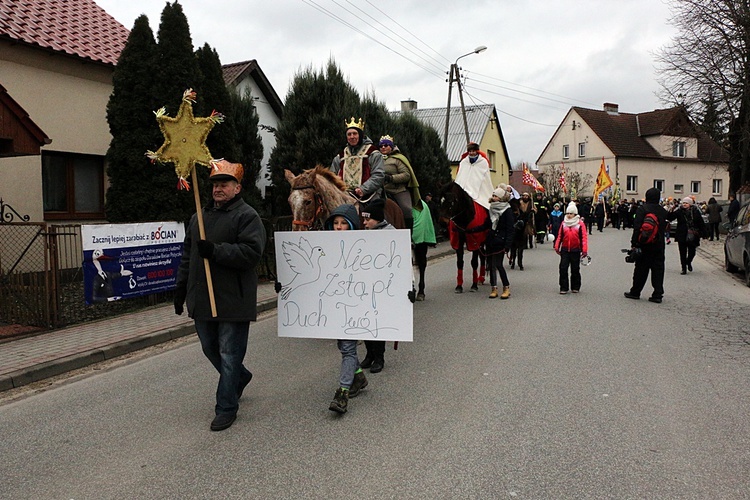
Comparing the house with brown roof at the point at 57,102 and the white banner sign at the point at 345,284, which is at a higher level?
the house with brown roof at the point at 57,102

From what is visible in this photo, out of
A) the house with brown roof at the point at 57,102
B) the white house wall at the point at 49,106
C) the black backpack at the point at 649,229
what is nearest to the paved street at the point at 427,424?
the black backpack at the point at 649,229

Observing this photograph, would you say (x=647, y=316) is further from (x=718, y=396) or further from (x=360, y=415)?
(x=360, y=415)

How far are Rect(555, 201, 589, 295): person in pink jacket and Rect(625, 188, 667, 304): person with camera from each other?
3.16 ft

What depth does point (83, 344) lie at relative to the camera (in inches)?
311

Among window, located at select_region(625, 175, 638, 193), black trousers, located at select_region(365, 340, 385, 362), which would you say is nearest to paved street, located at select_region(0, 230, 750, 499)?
black trousers, located at select_region(365, 340, 385, 362)

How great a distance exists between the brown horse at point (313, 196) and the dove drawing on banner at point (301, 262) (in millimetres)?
671

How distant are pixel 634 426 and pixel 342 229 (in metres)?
2.87

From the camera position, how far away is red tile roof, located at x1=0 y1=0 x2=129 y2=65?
13.0 meters

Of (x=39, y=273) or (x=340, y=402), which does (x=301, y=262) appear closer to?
(x=340, y=402)

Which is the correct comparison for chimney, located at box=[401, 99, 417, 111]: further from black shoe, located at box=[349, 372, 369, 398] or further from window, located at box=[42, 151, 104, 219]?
black shoe, located at box=[349, 372, 369, 398]

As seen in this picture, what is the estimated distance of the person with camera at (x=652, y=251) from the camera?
35.5 feet

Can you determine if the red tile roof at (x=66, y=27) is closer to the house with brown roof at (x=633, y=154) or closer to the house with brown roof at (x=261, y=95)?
the house with brown roof at (x=261, y=95)

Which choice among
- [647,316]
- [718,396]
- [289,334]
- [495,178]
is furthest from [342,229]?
[495,178]

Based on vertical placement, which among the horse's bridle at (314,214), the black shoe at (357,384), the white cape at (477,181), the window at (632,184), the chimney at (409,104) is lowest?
the black shoe at (357,384)
